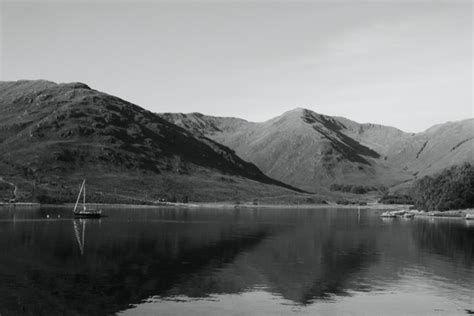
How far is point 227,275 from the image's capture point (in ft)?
259

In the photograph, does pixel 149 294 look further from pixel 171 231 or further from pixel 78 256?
pixel 171 231

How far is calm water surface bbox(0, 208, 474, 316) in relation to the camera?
60.0 m

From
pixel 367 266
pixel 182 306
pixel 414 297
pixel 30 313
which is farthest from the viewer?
pixel 367 266

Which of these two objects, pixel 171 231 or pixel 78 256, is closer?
pixel 78 256

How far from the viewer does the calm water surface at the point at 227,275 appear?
6000 centimetres

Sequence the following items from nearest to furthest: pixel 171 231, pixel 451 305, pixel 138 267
Result: pixel 451 305 < pixel 138 267 < pixel 171 231

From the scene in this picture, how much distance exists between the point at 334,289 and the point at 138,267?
97.3 ft

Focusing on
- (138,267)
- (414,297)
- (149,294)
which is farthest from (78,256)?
(414,297)

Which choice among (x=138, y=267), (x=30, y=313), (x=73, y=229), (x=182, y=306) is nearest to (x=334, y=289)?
(x=182, y=306)

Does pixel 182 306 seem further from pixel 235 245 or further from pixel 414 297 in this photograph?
pixel 235 245

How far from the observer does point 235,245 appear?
117 meters

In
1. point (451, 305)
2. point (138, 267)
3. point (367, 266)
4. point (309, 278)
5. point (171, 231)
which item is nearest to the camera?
point (451, 305)

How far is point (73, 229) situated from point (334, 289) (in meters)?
96.5

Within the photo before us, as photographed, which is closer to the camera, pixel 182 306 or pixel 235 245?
pixel 182 306
